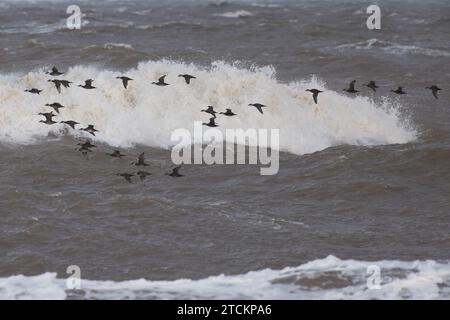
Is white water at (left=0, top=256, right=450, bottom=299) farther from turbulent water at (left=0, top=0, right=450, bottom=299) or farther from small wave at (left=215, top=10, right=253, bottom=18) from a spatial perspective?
small wave at (left=215, top=10, right=253, bottom=18)

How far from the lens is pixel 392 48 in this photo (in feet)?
135

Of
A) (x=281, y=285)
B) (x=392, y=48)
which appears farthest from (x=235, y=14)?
(x=281, y=285)

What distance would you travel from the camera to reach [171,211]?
1920 centimetres

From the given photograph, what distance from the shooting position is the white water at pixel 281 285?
48.4ft

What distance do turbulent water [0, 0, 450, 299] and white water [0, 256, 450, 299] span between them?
0.11 ft

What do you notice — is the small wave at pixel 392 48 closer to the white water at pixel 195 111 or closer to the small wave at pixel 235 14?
the small wave at pixel 235 14

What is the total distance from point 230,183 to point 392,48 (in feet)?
70.1

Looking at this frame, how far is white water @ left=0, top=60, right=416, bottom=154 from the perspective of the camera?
85.6ft

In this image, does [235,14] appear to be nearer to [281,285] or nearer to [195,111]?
[195,111]

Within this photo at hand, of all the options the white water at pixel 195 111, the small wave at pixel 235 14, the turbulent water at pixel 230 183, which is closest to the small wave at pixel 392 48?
the turbulent water at pixel 230 183

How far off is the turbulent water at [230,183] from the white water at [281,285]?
0.03m

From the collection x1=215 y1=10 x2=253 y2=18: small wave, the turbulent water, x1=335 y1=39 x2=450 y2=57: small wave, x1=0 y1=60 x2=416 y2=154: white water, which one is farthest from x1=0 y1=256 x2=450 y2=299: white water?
x1=215 y1=10 x2=253 y2=18: small wave

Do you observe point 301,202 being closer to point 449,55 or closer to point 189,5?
point 449,55
